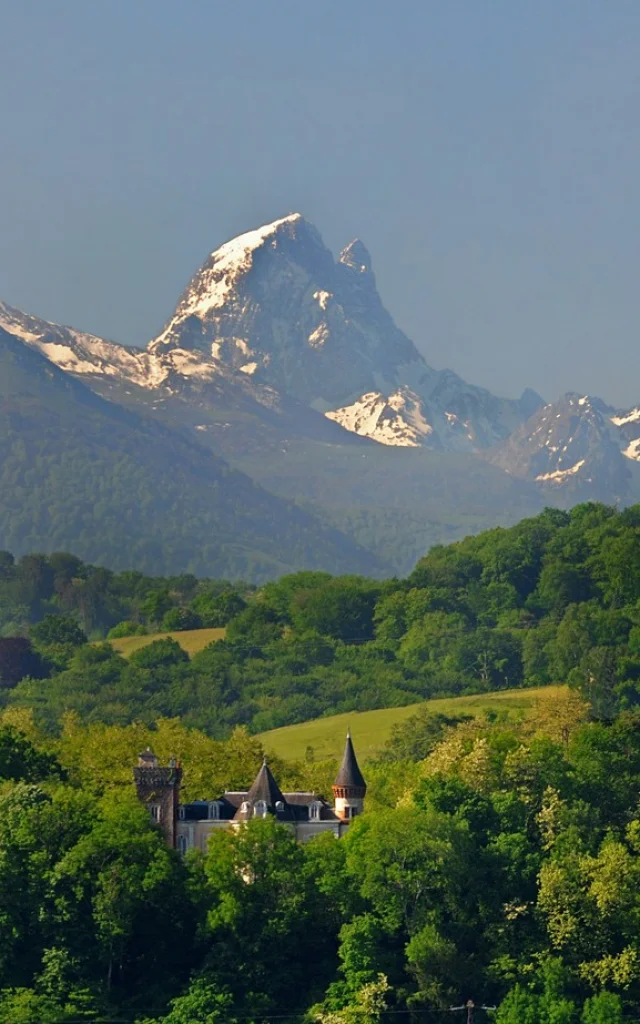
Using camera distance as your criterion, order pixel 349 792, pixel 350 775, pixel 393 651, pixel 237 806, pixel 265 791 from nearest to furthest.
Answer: pixel 265 791, pixel 237 806, pixel 349 792, pixel 350 775, pixel 393 651

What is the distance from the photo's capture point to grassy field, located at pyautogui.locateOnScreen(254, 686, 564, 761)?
470ft

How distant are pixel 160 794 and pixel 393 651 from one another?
262 feet

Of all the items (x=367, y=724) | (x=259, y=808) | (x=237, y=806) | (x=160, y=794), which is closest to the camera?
(x=160, y=794)

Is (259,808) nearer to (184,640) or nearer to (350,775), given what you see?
(350,775)

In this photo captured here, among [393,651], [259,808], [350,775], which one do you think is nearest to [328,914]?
[259,808]

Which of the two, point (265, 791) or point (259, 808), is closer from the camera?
point (259, 808)

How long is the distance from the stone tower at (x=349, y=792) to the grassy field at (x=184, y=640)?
7457cm

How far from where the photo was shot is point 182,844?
105 meters

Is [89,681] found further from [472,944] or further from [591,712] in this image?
[472,944]

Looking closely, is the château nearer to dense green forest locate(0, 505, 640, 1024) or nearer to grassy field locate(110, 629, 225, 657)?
dense green forest locate(0, 505, 640, 1024)

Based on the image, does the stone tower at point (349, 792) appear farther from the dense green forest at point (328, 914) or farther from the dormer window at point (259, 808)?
the dense green forest at point (328, 914)

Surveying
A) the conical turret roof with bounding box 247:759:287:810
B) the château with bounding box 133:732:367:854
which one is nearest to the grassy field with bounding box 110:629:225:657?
the château with bounding box 133:732:367:854

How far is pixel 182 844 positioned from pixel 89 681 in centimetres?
7054

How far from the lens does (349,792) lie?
110188 mm
